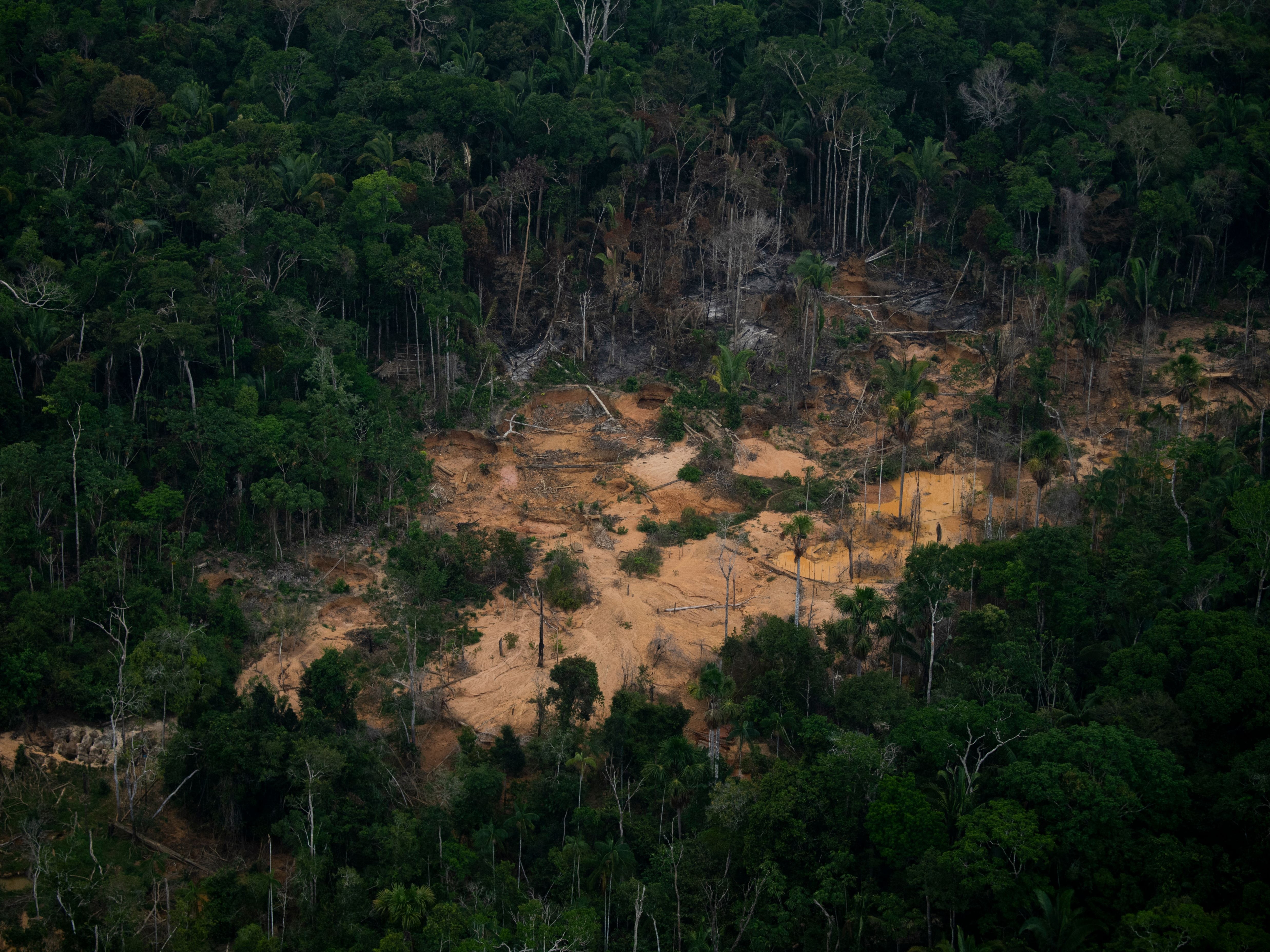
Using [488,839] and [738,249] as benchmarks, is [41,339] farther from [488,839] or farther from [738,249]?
[738,249]

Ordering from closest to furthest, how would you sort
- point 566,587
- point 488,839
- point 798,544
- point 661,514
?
point 488,839 < point 798,544 < point 566,587 < point 661,514

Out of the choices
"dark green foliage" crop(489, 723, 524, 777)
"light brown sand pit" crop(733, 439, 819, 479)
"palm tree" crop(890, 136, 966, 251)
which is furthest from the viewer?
"palm tree" crop(890, 136, 966, 251)

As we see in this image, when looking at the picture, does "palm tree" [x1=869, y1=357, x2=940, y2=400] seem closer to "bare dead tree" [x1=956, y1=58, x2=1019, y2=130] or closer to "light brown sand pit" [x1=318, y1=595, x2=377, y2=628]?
"bare dead tree" [x1=956, y1=58, x2=1019, y2=130]

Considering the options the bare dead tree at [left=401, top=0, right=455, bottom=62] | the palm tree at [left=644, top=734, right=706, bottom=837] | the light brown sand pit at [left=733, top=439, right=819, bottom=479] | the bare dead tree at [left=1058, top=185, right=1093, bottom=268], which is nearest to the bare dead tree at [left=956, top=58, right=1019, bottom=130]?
the bare dead tree at [left=1058, top=185, right=1093, bottom=268]

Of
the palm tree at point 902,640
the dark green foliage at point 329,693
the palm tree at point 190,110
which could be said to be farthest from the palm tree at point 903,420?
the palm tree at point 190,110

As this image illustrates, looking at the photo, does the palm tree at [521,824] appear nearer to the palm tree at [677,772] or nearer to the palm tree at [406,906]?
the palm tree at [677,772]

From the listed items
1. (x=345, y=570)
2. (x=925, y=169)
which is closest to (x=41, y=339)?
(x=345, y=570)
